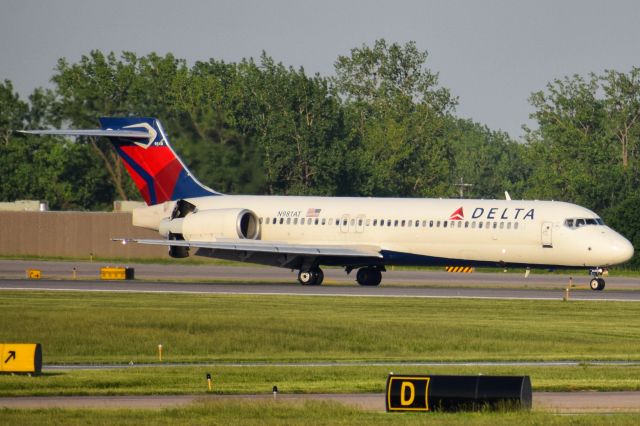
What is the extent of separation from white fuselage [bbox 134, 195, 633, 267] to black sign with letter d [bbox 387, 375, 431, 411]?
32.6 meters

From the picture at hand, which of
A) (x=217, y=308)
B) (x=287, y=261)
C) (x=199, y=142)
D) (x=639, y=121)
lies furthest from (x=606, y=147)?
(x=217, y=308)

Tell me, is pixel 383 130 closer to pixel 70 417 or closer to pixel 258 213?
pixel 258 213

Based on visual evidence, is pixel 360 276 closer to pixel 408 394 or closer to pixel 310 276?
pixel 310 276

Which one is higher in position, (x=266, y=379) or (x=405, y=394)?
(x=405, y=394)

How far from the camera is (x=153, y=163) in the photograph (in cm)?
6150

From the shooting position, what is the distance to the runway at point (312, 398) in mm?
22406

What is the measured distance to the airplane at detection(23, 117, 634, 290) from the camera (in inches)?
2108

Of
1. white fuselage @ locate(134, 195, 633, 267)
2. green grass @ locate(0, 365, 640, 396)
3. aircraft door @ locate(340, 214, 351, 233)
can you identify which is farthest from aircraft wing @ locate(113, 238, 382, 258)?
green grass @ locate(0, 365, 640, 396)

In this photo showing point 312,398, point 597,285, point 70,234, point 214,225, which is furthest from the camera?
point 70,234

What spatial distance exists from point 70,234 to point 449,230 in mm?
36798

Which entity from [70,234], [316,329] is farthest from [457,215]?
[70,234]

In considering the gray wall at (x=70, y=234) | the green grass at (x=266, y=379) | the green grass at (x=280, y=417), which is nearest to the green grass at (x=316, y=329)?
the green grass at (x=266, y=379)

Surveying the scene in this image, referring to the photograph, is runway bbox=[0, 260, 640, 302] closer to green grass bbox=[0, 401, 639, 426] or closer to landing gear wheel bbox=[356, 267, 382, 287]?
landing gear wheel bbox=[356, 267, 382, 287]

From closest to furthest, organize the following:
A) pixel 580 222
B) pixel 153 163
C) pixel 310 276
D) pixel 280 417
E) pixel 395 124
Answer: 1. pixel 280 417
2. pixel 580 222
3. pixel 310 276
4. pixel 153 163
5. pixel 395 124
